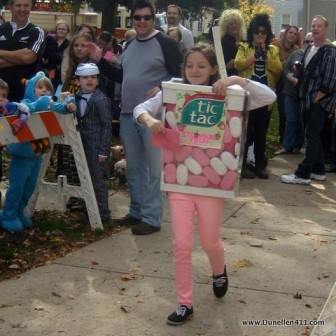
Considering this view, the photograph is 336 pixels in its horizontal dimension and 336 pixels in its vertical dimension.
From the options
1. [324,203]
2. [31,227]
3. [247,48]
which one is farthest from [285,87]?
[31,227]

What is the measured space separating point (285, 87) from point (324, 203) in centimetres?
350

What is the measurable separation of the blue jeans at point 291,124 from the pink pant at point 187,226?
7.08 metres

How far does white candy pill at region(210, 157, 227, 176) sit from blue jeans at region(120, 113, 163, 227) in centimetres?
221

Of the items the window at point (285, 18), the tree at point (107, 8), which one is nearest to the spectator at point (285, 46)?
the tree at point (107, 8)

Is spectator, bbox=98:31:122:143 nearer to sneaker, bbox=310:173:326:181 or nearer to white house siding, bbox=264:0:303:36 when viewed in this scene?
sneaker, bbox=310:173:326:181

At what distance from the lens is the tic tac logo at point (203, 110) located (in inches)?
189

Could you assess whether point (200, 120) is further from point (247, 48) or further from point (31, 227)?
point (247, 48)

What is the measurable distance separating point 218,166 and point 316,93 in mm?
4909

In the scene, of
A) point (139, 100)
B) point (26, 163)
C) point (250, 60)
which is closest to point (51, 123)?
point (26, 163)

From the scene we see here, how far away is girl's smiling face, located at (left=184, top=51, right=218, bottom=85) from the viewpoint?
4938mm

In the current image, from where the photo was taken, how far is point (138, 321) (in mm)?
4926

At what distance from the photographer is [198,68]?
16.2 ft

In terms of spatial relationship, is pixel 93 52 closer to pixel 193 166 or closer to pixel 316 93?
pixel 193 166

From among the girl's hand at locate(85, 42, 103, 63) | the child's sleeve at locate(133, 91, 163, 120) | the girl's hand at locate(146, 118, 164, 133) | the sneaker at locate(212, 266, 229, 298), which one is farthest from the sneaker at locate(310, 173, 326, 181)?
the girl's hand at locate(146, 118, 164, 133)
